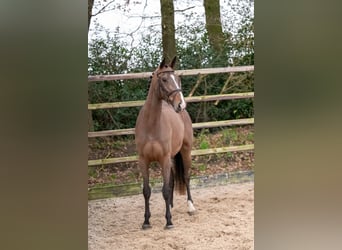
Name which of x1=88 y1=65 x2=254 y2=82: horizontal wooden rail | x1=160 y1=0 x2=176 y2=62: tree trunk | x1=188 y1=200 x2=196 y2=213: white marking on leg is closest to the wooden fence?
x1=88 y1=65 x2=254 y2=82: horizontal wooden rail

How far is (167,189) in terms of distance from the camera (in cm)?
229

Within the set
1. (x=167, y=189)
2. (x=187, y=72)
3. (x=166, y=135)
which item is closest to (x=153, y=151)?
(x=166, y=135)

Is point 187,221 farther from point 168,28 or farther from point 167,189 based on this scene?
point 168,28

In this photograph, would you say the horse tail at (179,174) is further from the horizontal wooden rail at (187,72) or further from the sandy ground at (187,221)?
the horizontal wooden rail at (187,72)

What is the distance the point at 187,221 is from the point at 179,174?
0.81 feet

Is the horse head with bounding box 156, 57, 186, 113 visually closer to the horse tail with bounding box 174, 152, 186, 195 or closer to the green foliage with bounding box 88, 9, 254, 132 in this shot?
the green foliage with bounding box 88, 9, 254, 132

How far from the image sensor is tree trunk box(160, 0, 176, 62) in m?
2.24

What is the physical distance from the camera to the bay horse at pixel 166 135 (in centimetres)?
227
